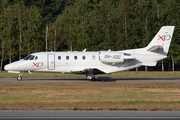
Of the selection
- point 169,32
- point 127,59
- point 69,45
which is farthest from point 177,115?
point 69,45

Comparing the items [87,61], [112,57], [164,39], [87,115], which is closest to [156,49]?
[164,39]

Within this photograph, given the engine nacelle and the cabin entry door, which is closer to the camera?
the engine nacelle

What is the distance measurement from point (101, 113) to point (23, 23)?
1812 inches

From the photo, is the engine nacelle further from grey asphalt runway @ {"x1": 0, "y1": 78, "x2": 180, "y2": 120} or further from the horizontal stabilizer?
grey asphalt runway @ {"x1": 0, "y1": 78, "x2": 180, "y2": 120}

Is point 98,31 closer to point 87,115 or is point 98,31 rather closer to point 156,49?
point 156,49

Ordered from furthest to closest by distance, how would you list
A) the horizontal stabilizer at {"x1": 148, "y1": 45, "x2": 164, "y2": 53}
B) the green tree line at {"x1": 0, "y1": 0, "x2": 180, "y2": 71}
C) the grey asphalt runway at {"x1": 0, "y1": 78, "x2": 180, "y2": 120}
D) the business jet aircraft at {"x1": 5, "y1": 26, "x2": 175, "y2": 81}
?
the green tree line at {"x1": 0, "y1": 0, "x2": 180, "y2": 71}
the business jet aircraft at {"x1": 5, "y1": 26, "x2": 175, "y2": 81}
the horizontal stabilizer at {"x1": 148, "y1": 45, "x2": 164, "y2": 53}
the grey asphalt runway at {"x1": 0, "y1": 78, "x2": 180, "y2": 120}

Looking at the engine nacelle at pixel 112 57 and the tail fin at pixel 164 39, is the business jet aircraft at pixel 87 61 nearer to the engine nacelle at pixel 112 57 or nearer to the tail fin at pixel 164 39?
the tail fin at pixel 164 39

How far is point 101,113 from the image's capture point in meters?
11.6

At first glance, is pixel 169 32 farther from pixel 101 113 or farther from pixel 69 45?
pixel 69 45

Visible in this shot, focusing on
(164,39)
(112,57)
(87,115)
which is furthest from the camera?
(164,39)

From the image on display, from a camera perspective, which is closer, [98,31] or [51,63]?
[51,63]

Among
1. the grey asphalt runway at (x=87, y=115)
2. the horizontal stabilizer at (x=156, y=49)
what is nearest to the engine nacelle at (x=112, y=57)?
the horizontal stabilizer at (x=156, y=49)

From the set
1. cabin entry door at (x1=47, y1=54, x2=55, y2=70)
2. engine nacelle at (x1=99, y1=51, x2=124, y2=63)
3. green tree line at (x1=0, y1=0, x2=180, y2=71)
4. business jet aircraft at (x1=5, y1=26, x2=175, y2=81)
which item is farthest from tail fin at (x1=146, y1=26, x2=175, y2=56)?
green tree line at (x1=0, y1=0, x2=180, y2=71)

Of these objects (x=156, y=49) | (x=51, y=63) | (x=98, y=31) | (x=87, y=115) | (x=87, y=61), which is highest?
(x=98, y=31)
